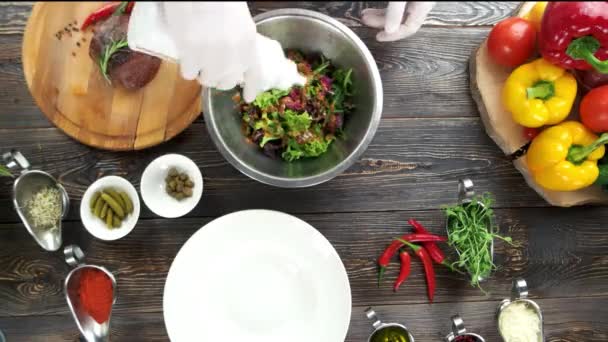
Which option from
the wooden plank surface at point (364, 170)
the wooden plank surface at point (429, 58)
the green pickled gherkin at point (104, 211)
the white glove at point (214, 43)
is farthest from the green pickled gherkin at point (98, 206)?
the wooden plank surface at point (429, 58)

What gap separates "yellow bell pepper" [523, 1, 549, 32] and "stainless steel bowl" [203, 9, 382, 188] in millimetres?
447

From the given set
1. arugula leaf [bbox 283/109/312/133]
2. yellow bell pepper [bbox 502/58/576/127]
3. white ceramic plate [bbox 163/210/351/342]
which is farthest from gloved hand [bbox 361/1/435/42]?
white ceramic plate [bbox 163/210/351/342]

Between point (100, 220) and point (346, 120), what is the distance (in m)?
0.64

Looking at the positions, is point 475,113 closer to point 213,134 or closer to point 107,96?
point 213,134

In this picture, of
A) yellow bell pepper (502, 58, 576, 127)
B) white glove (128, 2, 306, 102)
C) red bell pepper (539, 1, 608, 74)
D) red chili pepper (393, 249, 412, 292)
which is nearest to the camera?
white glove (128, 2, 306, 102)

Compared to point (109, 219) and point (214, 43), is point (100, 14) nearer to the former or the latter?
point (109, 219)

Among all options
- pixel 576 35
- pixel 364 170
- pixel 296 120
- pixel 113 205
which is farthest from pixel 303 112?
pixel 576 35

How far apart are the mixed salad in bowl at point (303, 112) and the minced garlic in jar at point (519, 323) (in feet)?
2.00

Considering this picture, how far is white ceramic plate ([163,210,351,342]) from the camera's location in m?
1.24

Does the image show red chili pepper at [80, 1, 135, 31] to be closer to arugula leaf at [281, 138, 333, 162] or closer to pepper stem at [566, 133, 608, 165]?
arugula leaf at [281, 138, 333, 162]

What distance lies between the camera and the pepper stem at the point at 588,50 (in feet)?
3.81

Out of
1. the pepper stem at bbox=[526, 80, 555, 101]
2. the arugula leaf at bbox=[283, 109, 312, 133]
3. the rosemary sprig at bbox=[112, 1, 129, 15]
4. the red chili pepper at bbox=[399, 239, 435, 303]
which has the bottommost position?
the red chili pepper at bbox=[399, 239, 435, 303]

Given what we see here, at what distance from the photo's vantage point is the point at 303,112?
48.1 inches

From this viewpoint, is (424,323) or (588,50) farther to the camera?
(424,323)
